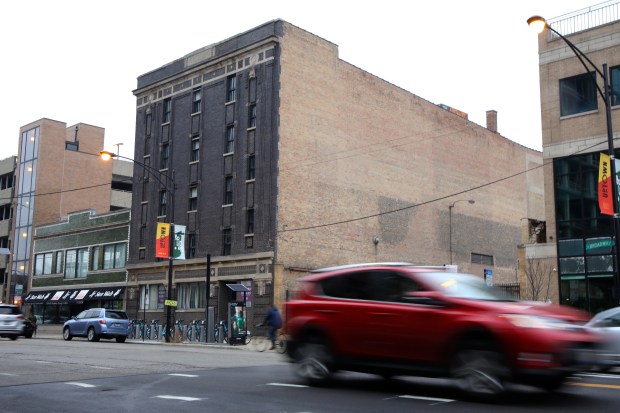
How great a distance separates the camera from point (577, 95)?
29.7 metres

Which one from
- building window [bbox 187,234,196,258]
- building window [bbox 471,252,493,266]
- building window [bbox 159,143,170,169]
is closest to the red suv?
building window [bbox 187,234,196,258]

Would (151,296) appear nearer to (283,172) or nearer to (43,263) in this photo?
(283,172)

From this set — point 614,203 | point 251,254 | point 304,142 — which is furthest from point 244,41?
point 614,203

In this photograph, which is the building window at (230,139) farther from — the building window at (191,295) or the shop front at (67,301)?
the shop front at (67,301)

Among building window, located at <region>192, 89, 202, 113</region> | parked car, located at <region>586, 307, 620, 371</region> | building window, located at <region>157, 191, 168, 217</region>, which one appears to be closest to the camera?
parked car, located at <region>586, 307, 620, 371</region>

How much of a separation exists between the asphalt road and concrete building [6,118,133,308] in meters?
49.7

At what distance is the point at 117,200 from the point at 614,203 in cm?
5636

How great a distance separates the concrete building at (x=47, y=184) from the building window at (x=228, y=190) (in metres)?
22.7

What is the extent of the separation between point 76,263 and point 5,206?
18467 millimetres

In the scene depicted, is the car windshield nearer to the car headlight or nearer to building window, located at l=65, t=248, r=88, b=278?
the car headlight

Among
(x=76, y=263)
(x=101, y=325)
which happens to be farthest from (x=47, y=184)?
(x=101, y=325)

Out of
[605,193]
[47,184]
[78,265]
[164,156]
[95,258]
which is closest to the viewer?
[605,193]

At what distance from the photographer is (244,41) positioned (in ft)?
139

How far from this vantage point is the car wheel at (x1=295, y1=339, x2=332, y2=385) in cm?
1119
